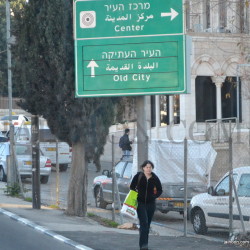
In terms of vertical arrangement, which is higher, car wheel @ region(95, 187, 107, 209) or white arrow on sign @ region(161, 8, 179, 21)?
white arrow on sign @ region(161, 8, 179, 21)

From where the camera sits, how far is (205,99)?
33.8 metres

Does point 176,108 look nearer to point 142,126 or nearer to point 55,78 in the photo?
point 55,78

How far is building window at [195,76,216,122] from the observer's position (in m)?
33.2

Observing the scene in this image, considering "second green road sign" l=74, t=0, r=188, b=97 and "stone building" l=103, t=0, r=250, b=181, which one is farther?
"stone building" l=103, t=0, r=250, b=181

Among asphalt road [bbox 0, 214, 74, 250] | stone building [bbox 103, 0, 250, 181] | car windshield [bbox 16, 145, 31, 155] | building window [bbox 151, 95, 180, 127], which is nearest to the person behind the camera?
asphalt road [bbox 0, 214, 74, 250]

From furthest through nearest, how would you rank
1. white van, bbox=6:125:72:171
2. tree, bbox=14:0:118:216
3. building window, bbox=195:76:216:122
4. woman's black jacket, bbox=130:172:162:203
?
1. building window, bbox=195:76:216:122
2. white van, bbox=6:125:72:171
3. tree, bbox=14:0:118:216
4. woman's black jacket, bbox=130:172:162:203

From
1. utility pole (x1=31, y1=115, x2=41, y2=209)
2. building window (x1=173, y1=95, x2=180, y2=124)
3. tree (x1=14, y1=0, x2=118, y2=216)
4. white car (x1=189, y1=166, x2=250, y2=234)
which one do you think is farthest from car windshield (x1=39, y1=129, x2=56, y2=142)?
white car (x1=189, y1=166, x2=250, y2=234)

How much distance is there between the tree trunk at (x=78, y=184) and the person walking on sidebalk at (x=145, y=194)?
17.9ft

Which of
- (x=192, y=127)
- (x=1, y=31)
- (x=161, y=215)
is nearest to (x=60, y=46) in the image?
(x=161, y=215)

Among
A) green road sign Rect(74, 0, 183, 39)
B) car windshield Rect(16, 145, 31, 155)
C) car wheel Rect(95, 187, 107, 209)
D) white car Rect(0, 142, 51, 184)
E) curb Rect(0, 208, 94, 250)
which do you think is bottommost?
car wheel Rect(95, 187, 107, 209)

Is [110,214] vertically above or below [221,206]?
below

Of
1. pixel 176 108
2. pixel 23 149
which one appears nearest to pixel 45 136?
pixel 23 149

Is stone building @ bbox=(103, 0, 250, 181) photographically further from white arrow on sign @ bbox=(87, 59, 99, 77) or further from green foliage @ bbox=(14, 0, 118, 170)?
white arrow on sign @ bbox=(87, 59, 99, 77)

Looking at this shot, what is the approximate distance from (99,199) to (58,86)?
551cm
